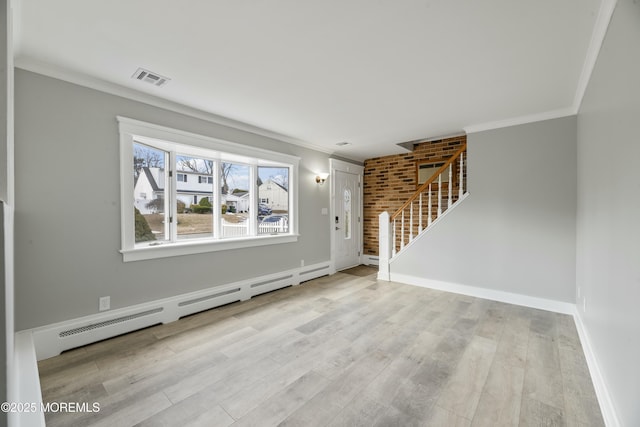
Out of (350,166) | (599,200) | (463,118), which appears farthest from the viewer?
(350,166)

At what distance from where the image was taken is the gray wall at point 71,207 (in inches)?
88.6

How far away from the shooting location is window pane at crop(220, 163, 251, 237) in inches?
154

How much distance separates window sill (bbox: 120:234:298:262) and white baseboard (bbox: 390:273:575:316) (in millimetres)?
2278

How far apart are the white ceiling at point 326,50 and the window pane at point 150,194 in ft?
2.36

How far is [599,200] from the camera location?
2082mm

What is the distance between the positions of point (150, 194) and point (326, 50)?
8.27 feet

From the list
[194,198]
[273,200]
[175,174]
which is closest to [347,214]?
[273,200]

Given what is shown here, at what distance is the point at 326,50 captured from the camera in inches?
82.7

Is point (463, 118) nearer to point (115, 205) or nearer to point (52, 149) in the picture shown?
point (115, 205)

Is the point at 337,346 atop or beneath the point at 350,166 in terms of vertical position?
beneath

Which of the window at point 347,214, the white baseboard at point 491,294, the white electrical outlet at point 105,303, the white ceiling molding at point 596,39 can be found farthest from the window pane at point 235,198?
the white ceiling molding at point 596,39

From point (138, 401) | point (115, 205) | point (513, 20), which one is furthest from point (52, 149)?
point (513, 20)

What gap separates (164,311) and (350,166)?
14.2 feet

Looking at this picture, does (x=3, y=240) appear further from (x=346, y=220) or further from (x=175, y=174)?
(x=346, y=220)
